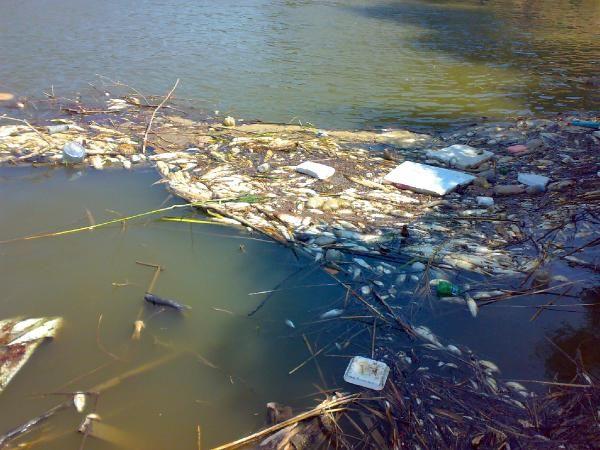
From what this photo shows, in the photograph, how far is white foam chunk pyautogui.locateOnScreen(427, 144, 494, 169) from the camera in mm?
4621

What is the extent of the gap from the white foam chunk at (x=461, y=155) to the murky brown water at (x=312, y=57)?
1280 millimetres

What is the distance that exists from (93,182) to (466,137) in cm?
378

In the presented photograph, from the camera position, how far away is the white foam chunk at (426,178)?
4070 millimetres

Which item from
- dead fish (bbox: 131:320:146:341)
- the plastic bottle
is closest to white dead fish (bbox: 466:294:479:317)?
dead fish (bbox: 131:320:146:341)

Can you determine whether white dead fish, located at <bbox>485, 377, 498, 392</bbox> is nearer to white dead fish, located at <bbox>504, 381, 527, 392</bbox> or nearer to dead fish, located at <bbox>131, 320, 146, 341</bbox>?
white dead fish, located at <bbox>504, 381, 527, 392</bbox>

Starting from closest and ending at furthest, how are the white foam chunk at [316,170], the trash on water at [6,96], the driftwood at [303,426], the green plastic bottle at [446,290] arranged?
1. the driftwood at [303,426]
2. the green plastic bottle at [446,290]
3. the white foam chunk at [316,170]
4. the trash on water at [6,96]

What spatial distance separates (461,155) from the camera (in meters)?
4.75

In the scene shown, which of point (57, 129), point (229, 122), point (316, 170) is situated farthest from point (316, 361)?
point (57, 129)

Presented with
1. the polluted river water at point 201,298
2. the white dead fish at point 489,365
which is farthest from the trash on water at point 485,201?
the white dead fish at point 489,365

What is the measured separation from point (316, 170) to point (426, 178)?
91cm

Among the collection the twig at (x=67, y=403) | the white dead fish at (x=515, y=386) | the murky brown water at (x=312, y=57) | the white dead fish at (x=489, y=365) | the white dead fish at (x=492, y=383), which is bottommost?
the murky brown water at (x=312, y=57)

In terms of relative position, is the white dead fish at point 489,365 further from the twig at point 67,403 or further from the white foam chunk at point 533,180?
the white foam chunk at point 533,180

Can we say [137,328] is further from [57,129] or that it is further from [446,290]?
[57,129]

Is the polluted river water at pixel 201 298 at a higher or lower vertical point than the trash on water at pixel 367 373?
lower
